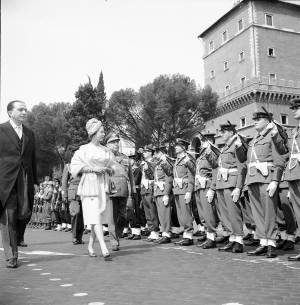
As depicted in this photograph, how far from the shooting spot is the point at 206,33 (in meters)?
64.1

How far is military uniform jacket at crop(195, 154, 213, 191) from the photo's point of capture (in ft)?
25.7

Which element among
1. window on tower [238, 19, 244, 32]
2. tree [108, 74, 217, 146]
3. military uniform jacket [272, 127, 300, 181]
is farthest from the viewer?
window on tower [238, 19, 244, 32]

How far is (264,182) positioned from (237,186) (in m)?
0.69

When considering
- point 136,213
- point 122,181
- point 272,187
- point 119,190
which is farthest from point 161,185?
point 272,187

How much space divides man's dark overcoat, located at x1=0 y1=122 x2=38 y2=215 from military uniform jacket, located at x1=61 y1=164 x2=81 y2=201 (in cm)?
388

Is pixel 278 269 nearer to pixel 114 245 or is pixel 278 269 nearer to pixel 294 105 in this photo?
pixel 294 105

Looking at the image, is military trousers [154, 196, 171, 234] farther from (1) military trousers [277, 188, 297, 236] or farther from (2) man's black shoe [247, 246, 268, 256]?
(2) man's black shoe [247, 246, 268, 256]

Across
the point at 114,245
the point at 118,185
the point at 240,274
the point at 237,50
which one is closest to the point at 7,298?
the point at 240,274

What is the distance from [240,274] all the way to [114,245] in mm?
3004

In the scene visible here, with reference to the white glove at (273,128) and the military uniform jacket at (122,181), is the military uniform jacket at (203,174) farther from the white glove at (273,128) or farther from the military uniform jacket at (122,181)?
the white glove at (273,128)

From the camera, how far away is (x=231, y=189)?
A: 717cm

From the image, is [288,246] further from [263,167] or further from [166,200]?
[166,200]

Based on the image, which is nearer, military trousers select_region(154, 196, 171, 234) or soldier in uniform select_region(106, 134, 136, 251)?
soldier in uniform select_region(106, 134, 136, 251)

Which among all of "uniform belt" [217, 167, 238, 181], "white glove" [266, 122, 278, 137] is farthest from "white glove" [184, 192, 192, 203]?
"white glove" [266, 122, 278, 137]
